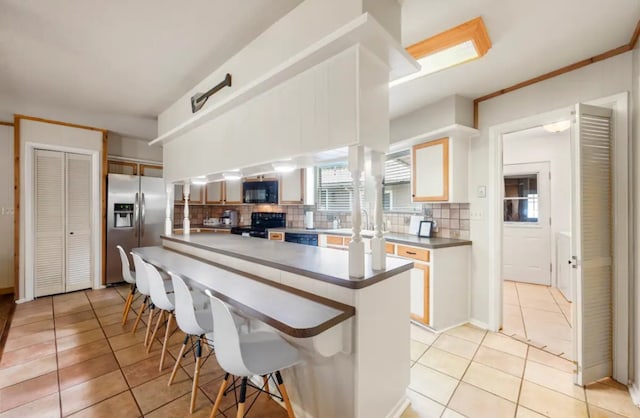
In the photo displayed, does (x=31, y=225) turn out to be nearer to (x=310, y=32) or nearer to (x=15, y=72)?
(x=15, y=72)

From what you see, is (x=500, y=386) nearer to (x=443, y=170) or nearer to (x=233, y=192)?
(x=443, y=170)

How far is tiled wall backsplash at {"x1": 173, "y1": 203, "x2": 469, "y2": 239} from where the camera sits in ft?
10.8

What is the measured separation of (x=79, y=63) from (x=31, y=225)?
276 centimetres

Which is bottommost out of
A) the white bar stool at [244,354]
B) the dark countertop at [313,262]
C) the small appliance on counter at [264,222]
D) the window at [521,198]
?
A: the white bar stool at [244,354]

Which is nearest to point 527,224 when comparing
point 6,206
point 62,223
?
point 62,223

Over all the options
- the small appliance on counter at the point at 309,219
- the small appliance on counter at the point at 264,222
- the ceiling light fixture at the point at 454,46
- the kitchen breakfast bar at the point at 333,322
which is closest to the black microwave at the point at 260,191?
the small appliance on counter at the point at 264,222

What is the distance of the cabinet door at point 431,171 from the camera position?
10.2 ft

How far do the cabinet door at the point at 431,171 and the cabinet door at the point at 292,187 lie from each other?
6.56 ft

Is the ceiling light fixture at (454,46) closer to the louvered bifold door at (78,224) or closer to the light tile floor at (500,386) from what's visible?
the light tile floor at (500,386)

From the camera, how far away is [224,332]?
1.40m

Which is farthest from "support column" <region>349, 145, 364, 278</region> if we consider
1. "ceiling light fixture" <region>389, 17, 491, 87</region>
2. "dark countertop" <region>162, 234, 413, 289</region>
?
"ceiling light fixture" <region>389, 17, 491, 87</region>

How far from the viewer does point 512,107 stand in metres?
2.79

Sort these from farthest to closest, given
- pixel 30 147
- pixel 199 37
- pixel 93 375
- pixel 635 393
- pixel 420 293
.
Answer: pixel 30 147 → pixel 420 293 → pixel 93 375 → pixel 199 37 → pixel 635 393

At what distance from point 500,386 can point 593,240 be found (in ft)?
4.22
